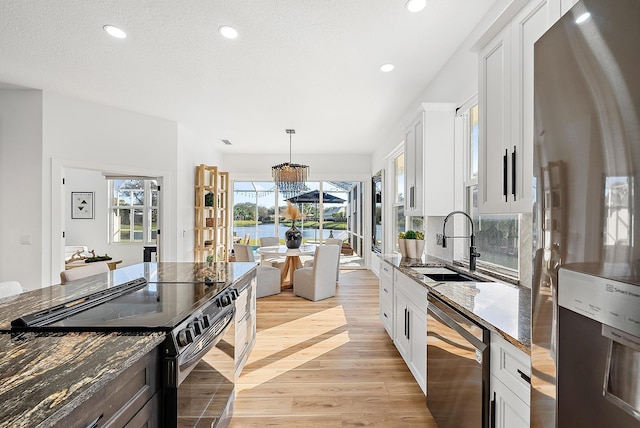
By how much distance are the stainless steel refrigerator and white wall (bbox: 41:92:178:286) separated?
4975mm

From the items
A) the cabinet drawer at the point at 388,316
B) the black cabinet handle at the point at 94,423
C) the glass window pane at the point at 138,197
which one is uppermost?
the glass window pane at the point at 138,197

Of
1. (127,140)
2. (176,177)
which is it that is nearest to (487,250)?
(176,177)

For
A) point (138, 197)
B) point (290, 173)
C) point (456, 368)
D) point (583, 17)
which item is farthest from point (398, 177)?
point (138, 197)

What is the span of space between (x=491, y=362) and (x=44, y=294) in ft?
7.32

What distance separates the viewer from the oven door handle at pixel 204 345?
117 centimetres

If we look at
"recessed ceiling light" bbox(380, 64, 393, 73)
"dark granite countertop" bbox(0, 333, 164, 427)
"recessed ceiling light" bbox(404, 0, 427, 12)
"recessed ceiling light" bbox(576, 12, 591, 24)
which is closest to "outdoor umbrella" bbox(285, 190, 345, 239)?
"recessed ceiling light" bbox(380, 64, 393, 73)

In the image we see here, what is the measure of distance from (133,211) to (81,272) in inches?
211

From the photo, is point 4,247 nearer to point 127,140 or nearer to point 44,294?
point 127,140

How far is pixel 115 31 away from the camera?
2516 mm

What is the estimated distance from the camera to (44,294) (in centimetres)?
164

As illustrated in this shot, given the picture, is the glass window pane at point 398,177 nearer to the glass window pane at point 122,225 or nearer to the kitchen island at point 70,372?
the kitchen island at point 70,372

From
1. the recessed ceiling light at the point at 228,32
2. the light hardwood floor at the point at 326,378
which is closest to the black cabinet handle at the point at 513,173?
the light hardwood floor at the point at 326,378

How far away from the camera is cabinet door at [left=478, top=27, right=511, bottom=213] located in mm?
1673

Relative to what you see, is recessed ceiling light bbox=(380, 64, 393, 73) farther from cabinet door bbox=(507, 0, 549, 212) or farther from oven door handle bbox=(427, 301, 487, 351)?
oven door handle bbox=(427, 301, 487, 351)
